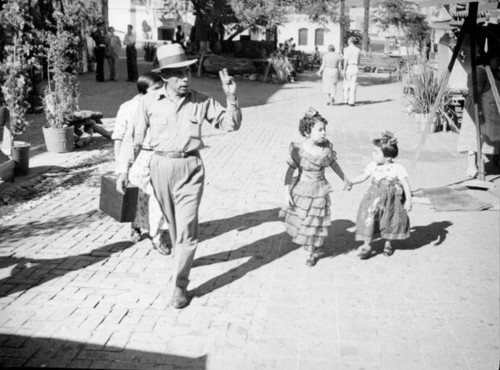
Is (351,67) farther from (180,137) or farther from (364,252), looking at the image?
(180,137)

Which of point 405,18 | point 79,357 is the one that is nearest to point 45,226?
point 79,357

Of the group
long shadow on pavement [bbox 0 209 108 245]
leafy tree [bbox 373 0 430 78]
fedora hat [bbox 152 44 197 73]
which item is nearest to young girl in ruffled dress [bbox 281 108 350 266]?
fedora hat [bbox 152 44 197 73]

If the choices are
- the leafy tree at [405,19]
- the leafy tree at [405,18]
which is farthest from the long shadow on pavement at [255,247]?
the leafy tree at [405,18]

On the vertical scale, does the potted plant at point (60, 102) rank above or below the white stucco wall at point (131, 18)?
below

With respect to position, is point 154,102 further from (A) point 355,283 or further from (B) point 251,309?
(A) point 355,283

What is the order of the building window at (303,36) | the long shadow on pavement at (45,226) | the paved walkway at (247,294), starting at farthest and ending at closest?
the building window at (303,36) < the long shadow on pavement at (45,226) < the paved walkway at (247,294)

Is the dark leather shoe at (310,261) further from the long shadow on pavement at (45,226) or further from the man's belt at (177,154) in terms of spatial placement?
the long shadow on pavement at (45,226)

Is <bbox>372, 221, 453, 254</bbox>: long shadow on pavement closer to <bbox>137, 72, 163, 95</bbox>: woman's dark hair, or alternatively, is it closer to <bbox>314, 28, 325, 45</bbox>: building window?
<bbox>137, 72, 163, 95</bbox>: woman's dark hair

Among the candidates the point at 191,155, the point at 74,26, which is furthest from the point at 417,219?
the point at 74,26

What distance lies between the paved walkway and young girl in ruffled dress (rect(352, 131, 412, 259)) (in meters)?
0.32

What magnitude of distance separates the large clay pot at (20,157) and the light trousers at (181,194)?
4860 mm

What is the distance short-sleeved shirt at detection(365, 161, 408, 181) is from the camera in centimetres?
591

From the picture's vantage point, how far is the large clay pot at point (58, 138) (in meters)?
10.5

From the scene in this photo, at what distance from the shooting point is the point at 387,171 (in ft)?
19.5
